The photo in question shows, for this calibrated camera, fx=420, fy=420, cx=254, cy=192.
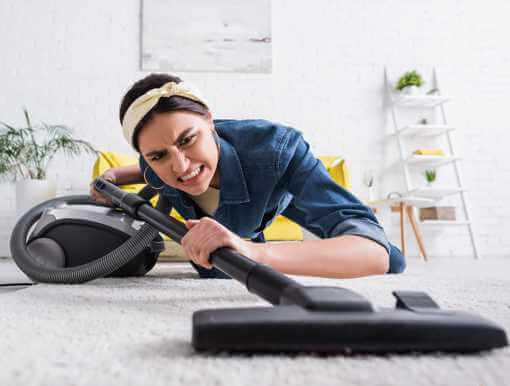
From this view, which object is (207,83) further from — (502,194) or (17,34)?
(502,194)

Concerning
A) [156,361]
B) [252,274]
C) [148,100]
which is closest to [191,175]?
[148,100]

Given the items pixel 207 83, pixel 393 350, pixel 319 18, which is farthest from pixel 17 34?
pixel 393 350

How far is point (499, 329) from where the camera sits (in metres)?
0.42

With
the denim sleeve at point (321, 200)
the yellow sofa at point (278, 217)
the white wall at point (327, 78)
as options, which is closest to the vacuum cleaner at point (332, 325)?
the denim sleeve at point (321, 200)

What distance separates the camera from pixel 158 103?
33.8 inches

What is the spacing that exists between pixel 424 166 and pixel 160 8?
2.48 m

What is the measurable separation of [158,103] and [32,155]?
7.99ft

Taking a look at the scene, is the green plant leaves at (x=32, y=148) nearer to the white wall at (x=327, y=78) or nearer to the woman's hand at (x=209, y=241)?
the white wall at (x=327, y=78)

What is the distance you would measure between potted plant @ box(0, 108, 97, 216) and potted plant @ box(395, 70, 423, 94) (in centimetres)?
237

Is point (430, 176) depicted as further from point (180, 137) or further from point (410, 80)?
point (180, 137)

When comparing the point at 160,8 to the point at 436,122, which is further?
the point at 436,122

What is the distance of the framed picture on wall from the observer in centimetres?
329

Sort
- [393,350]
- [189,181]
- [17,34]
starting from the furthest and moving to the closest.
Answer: [17,34] → [189,181] → [393,350]

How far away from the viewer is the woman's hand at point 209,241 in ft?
2.05
